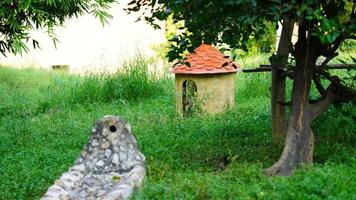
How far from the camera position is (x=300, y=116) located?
5.79 meters

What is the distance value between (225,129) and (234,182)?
286 centimetres

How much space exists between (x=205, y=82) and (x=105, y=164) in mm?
3977

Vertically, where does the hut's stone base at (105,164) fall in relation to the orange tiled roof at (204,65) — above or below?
below

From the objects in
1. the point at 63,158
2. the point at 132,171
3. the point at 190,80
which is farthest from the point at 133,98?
the point at 132,171

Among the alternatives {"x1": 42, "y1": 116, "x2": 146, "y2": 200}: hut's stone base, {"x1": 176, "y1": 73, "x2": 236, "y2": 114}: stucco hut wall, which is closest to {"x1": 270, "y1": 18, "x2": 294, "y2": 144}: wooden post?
{"x1": 42, "y1": 116, "x2": 146, "y2": 200}: hut's stone base

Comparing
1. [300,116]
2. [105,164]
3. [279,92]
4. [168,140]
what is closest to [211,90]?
[168,140]

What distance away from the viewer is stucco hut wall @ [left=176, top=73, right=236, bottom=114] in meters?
10.0

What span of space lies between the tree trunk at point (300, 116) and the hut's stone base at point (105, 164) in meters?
1.37

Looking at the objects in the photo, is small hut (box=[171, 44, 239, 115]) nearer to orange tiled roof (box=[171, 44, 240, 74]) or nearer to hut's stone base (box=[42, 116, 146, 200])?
orange tiled roof (box=[171, 44, 240, 74])

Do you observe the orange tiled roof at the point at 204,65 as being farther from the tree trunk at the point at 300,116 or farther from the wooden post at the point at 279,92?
the tree trunk at the point at 300,116

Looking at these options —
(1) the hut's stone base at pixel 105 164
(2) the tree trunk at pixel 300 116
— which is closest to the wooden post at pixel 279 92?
(2) the tree trunk at pixel 300 116

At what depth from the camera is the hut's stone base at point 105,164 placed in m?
5.86

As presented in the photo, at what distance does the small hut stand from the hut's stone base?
3515mm

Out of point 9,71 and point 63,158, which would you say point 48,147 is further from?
point 9,71
